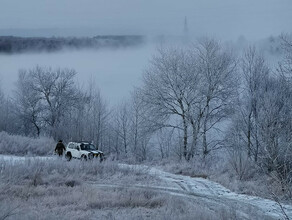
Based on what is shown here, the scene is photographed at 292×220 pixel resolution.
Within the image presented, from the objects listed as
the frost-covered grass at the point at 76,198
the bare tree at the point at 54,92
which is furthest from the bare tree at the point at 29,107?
the frost-covered grass at the point at 76,198

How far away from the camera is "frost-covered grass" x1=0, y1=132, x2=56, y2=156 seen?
39.6 meters

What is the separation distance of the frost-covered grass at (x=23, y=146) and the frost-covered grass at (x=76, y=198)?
1676cm

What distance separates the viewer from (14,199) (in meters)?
14.5

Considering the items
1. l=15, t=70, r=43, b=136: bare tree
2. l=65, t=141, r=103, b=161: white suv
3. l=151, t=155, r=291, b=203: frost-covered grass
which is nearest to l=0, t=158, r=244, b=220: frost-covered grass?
l=151, t=155, r=291, b=203: frost-covered grass

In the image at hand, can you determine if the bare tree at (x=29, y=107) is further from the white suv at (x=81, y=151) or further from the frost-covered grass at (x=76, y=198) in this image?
the frost-covered grass at (x=76, y=198)

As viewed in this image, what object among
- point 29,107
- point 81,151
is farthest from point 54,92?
point 81,151

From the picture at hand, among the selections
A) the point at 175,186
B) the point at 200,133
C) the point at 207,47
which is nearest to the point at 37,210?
the point at 175,186

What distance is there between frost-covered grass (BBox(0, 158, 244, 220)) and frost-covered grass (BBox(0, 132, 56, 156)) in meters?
16.8

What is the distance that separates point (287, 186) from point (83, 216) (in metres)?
6.43

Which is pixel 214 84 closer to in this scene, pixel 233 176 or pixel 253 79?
pixel 253 79

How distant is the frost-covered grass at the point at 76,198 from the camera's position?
12.4 m

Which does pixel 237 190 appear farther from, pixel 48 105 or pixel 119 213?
pixel 48 105

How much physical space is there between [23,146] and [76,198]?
27.2 meters

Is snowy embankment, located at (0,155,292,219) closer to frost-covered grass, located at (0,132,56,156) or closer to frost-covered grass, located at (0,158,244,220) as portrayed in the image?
frost-covered grass, located at (0,158,244,220)
